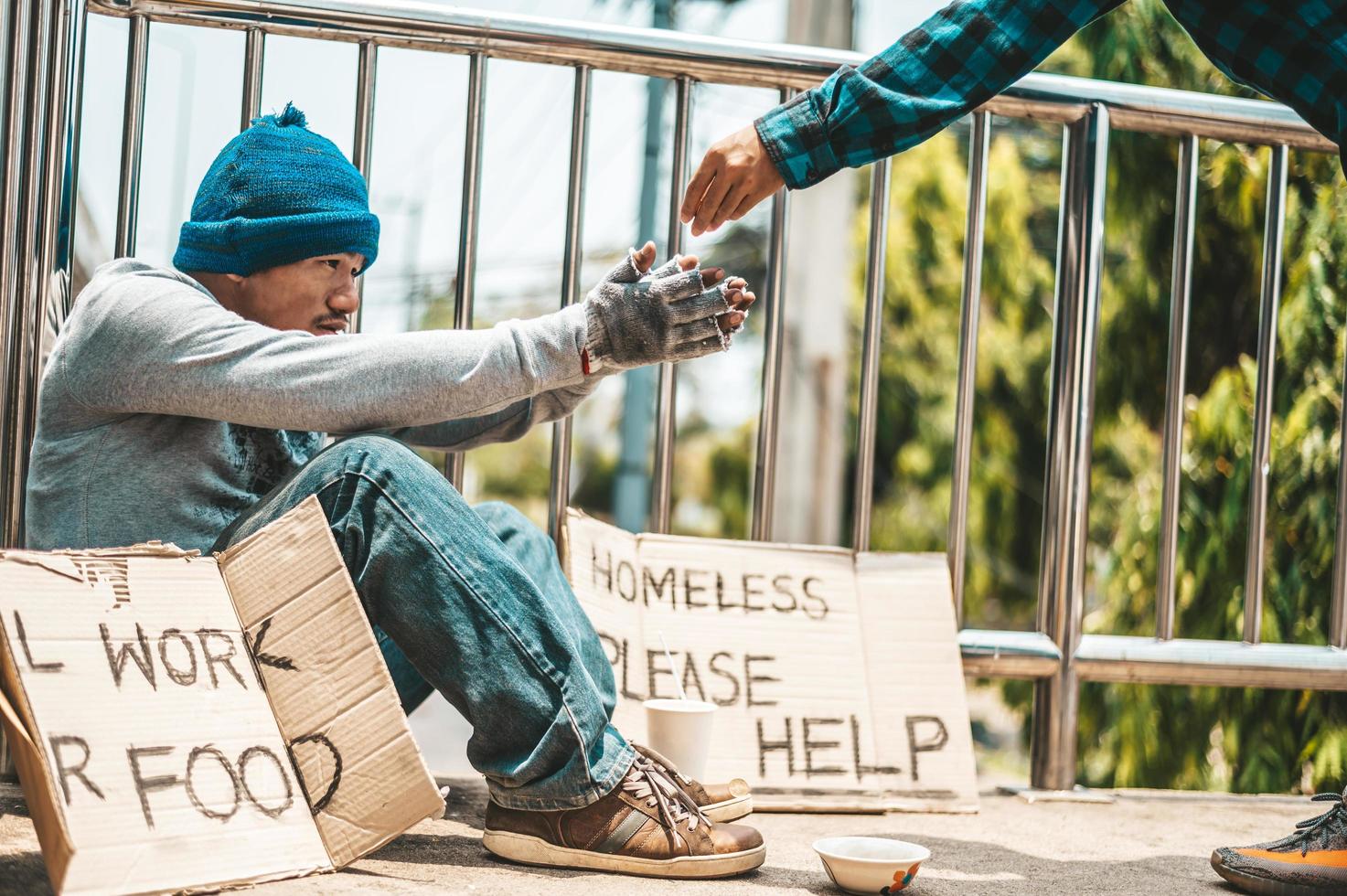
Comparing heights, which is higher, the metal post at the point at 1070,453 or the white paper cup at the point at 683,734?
the metal post at the point at 1070,453

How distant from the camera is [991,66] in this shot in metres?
1.71

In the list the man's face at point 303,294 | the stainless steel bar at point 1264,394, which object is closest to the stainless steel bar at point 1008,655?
the stainless steel bar at point 1264,394

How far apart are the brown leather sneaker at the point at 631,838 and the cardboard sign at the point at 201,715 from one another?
149 mm

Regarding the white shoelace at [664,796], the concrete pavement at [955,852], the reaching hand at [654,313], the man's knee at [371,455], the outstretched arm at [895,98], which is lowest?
the concrete pavement at [955,852]

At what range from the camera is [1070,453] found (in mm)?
2256

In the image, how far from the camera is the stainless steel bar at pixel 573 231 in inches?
84.8

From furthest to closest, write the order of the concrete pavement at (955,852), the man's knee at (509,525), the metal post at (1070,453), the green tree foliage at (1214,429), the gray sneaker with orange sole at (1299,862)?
the green tree foliage at (1214,429)
the metal post at (1070,453)
the man's knee at (509,525)
the gray sneaker with orange sole at (1299,862)
the concrete pavement at (955,852)

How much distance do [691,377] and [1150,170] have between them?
41.1 ft

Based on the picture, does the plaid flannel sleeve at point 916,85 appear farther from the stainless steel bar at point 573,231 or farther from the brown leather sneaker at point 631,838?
the brown leather sneaker at point 631,838

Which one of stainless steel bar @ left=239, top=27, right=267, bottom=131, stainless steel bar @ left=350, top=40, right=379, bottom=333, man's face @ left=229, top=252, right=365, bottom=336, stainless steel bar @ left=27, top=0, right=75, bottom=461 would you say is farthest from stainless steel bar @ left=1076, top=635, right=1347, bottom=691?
stainless steel bar @ left=27, top=0, right=75, bottom=461

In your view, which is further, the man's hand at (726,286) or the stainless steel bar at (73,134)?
the stainless steel bar at (73,134)

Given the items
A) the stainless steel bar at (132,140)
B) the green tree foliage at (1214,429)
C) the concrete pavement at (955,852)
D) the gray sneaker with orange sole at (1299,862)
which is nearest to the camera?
the concrete pavement at (955,852)

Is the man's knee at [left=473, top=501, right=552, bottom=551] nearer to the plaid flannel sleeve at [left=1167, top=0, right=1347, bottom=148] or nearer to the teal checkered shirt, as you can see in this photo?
the teal checkered shirt

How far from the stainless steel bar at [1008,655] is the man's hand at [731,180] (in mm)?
904
